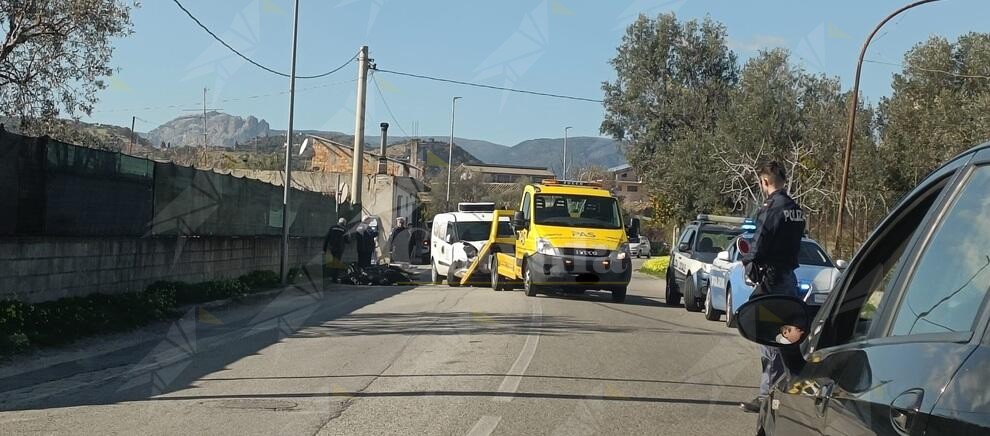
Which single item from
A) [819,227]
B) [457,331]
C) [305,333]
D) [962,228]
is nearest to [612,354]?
[457,331]

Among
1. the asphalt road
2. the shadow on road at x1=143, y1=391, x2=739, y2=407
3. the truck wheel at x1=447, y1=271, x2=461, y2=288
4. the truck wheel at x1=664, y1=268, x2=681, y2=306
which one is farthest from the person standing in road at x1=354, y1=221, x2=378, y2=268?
the shadow on road at x1=143, y1=391, x2=739, y2=407

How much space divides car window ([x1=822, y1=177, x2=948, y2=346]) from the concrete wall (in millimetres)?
11086

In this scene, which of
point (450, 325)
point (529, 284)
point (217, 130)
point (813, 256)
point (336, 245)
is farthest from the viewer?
point (217, 130)

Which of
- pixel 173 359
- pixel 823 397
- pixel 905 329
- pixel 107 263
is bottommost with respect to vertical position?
pixel 173 359

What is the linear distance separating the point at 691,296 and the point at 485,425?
13.2 meters

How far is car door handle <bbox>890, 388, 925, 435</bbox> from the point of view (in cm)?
209

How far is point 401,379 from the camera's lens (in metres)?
9.61

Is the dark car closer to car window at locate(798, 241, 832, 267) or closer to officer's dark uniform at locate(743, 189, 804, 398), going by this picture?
officer's dark uniform at locate(743, 189, 804, 398)

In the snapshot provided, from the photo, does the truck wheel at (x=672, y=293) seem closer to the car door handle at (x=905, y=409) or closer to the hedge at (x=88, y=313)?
the hedge at (x=88, y=313)

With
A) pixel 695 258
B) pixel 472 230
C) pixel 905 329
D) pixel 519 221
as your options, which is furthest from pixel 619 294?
pixel 905 329

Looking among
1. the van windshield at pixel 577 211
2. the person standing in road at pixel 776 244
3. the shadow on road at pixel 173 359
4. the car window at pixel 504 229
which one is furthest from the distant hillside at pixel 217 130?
the person standing in road at pixel 776 244

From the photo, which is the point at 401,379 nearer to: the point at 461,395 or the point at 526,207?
the point at 461,395

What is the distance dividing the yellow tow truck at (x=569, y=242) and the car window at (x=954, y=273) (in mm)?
18101

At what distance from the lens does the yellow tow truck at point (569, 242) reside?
20953 mm
